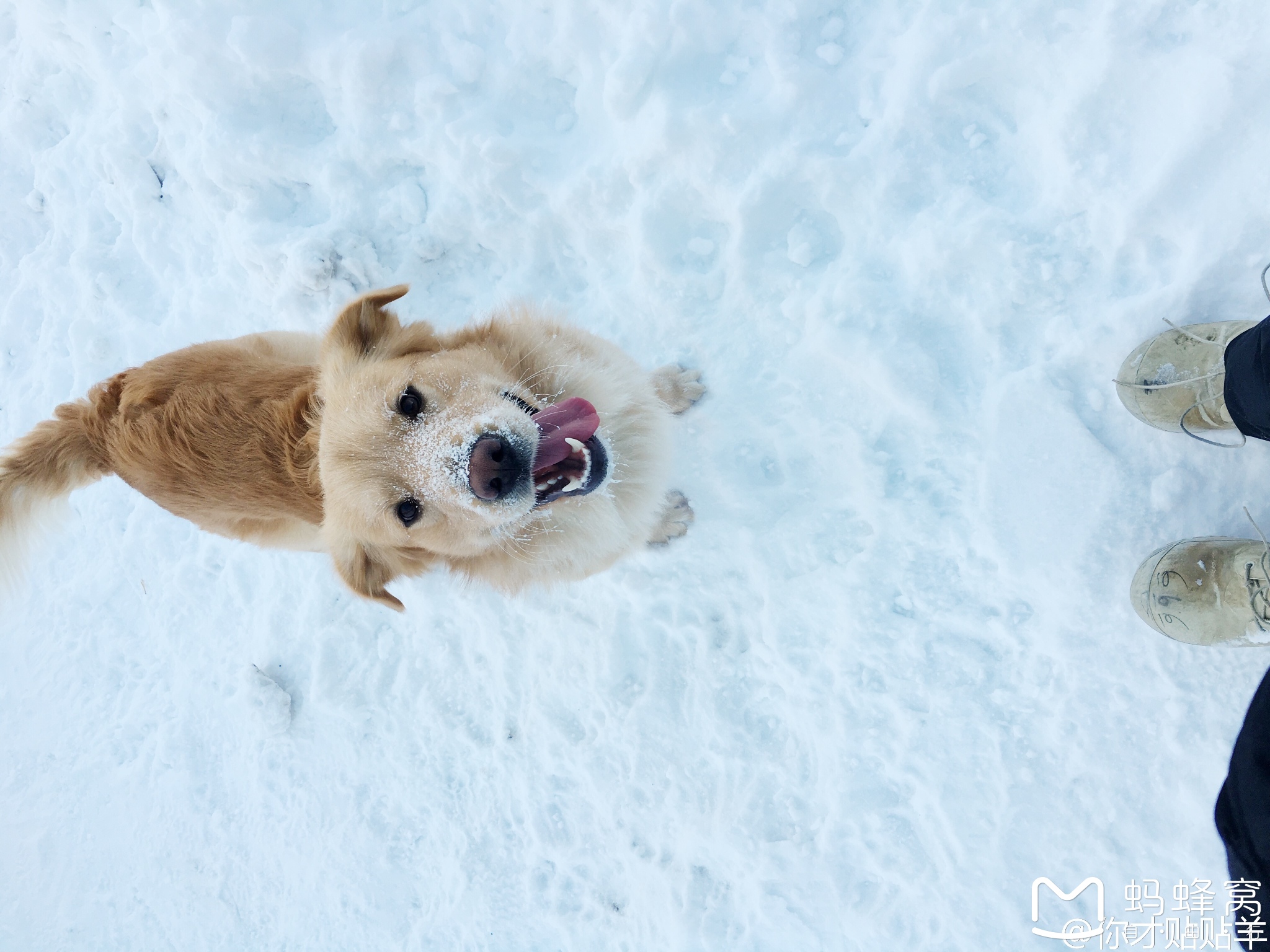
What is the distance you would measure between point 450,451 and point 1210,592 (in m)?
2.74

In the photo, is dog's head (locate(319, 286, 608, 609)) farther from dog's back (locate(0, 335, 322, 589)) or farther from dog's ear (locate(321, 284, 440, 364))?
dog's back (locate(0, 335, 322, 589))

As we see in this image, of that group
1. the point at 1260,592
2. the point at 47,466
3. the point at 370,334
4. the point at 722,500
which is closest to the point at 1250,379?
the point at 1260,592

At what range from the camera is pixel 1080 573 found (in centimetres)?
268

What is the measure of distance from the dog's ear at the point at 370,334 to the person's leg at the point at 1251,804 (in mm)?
3021

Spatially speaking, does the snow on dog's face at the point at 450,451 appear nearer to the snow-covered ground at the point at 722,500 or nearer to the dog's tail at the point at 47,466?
the snow-covered ground at the point at 722,500

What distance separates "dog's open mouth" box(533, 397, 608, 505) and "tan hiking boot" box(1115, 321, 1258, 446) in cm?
204

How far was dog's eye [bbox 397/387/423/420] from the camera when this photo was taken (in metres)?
2.19

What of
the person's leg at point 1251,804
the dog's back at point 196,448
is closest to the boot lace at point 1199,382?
the person's leg at point 1251,804

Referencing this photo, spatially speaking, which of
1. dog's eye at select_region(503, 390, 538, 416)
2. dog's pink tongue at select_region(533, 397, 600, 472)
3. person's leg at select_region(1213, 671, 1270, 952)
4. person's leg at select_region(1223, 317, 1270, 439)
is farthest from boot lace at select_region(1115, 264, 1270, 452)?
dog's eye at select_region(503, 390, 538, 416)

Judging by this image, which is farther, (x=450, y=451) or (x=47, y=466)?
(x=47, y=466)

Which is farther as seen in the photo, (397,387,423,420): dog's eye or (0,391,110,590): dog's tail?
→ (0,391,110,590): dog's tail

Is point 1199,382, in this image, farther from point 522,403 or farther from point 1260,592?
point 522,403

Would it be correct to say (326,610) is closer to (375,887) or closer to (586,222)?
(375,887)

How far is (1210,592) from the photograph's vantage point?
2398 millimetres
